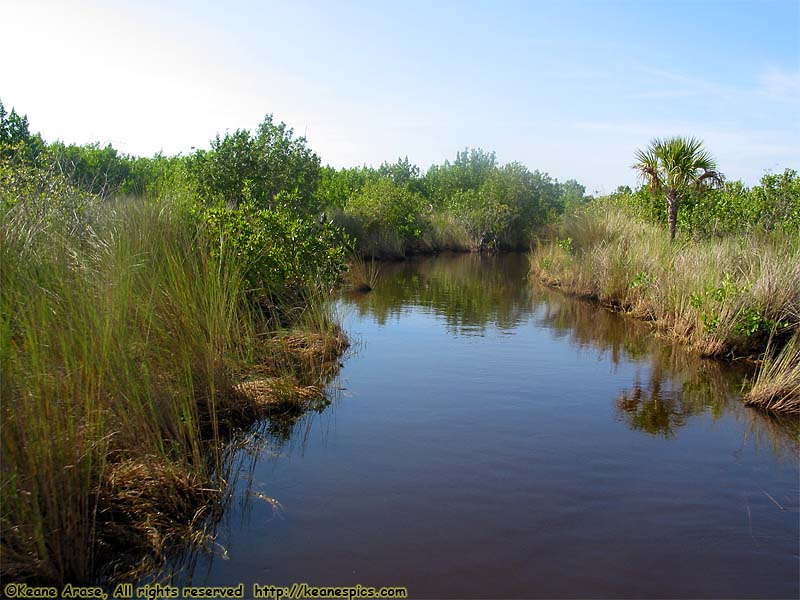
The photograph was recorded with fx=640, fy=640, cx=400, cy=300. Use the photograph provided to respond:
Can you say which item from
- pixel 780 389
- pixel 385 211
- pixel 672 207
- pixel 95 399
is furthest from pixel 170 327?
pixel 385 211

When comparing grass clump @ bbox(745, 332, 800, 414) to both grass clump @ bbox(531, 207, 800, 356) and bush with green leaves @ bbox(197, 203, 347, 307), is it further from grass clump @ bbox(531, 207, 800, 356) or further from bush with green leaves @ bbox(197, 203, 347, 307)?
bush with green leaves @ bbox(197, 203, 347, 307)

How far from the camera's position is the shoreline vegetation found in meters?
3.75

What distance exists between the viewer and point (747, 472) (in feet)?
19.9

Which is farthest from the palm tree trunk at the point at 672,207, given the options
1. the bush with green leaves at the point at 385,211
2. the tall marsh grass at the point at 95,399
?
the tall marsh grass at the point at 95,399

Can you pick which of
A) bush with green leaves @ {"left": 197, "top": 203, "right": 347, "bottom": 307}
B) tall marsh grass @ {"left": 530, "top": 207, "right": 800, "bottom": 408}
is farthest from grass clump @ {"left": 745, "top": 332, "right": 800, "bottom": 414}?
bush with green leaves @ {"left": 197, "top": 203, "right": 347, "bottom": 307}

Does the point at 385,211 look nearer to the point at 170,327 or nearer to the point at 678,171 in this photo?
the point at 678,171

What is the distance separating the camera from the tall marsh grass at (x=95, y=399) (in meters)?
3.62

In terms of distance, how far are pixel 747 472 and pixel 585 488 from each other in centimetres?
175

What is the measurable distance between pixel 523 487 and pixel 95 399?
3.52 meters

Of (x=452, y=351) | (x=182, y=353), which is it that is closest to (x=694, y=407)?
(x=452, y=351)

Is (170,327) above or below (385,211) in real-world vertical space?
below

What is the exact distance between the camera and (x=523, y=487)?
5.59m

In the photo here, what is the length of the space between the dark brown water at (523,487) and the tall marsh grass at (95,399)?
0.56 metres

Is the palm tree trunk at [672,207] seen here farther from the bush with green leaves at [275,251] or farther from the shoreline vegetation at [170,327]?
the bush with green leaves at [275,251]
